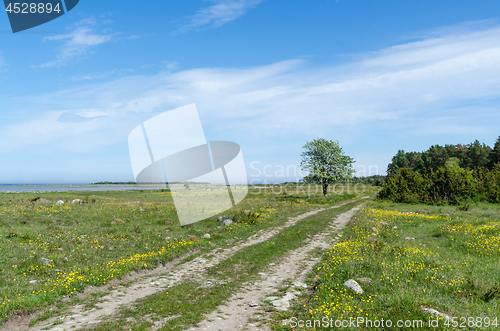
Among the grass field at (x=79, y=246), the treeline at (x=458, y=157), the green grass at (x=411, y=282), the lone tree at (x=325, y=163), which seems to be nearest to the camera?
the green grass at (x=411, y=282)

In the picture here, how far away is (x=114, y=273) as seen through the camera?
11.7m

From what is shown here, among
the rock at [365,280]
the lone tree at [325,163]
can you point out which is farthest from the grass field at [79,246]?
the lone tree at [325,163]

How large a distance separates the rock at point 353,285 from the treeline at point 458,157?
257 ft

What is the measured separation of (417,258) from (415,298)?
564cm

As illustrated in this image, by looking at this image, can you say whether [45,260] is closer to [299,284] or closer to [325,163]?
[299,284]

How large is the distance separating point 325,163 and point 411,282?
55335 mm

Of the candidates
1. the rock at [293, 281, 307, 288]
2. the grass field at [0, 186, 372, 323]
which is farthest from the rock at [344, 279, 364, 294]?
the grass field at [0, 186, 372, 323]

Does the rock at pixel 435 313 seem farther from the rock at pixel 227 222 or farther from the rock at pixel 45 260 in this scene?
the rock at pixel 227 222

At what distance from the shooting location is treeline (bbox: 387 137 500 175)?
9612 cm

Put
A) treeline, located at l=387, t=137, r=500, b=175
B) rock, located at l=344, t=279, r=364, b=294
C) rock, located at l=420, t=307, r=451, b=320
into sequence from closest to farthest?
1. rock, located at l=420, t=307, r=451, b=320
2. rock, located at l=344, t=279, r=364, b=294
3. treeline, located at l=387, t=137, r=500, b=175

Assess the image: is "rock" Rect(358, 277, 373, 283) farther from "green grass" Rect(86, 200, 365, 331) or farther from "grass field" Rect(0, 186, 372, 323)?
"grass field" Rect(0, 186, 372, 323)

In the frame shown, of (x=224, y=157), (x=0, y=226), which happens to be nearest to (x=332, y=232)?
(x=224, y=157)

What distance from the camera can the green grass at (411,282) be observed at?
7.47 meters

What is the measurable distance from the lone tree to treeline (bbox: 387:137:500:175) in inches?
1118
